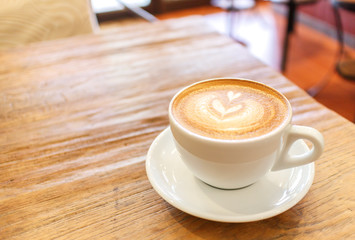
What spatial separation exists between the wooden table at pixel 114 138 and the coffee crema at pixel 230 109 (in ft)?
0.35

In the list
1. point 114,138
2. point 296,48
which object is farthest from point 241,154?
point 296,48

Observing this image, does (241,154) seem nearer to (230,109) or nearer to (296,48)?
(230,109)

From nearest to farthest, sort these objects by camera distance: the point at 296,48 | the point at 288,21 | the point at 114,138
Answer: the point at 114,138 < the point at 288,21 < the point at 296,48

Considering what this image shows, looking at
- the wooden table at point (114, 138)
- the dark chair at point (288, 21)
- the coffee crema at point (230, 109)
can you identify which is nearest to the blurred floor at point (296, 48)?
the dark chair at point (288, 21)

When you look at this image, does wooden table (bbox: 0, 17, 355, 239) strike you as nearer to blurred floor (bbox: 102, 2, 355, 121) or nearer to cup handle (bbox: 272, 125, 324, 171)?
cup handle (bbox: 272, 125, 324, 171)

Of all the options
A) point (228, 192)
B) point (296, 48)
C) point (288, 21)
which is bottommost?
point (296, 48)

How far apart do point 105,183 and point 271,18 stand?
294 centimetres

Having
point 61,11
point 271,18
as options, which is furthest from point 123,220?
point 271,18

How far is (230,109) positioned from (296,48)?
2.21 meters

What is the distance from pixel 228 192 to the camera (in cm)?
41

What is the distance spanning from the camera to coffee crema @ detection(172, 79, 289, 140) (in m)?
0.39

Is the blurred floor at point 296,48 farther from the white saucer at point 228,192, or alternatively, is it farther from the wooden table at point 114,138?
the white saucer at point 228,192

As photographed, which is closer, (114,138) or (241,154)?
(241,154)

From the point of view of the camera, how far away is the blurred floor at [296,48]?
185 centimetres
